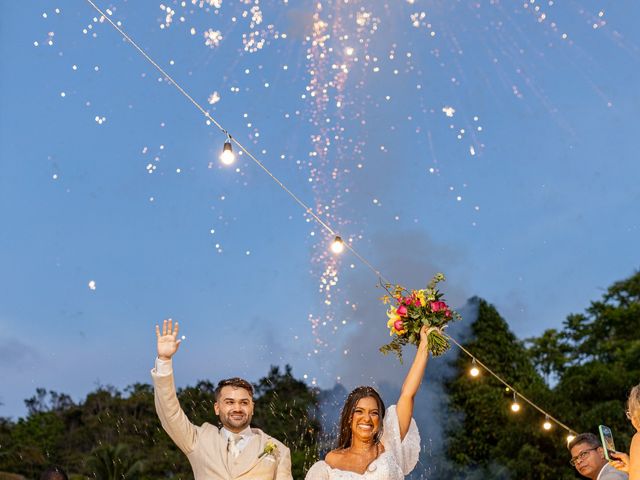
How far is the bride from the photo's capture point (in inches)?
214

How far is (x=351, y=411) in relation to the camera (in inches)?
219

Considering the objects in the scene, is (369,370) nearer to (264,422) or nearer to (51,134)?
(264,422)

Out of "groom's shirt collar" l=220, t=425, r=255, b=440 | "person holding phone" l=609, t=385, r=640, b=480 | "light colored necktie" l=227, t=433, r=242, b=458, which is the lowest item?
"person holding phone" l=609, t=385, r=640, b=480

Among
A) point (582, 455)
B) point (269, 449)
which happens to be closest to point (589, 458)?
point (582, 455)

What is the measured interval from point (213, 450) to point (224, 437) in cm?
11

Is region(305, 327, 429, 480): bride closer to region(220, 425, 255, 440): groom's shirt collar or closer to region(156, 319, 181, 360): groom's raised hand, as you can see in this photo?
region(220, 425, 255, 440): groom's shirt collar

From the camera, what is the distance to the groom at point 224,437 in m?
5.70

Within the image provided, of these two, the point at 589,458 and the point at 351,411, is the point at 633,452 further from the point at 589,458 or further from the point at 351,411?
the point at 589,458

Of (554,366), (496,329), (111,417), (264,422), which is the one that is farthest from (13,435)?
(554,366)

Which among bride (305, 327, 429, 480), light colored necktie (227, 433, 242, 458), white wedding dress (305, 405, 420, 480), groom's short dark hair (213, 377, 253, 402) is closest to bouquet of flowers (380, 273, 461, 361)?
bride (305, 327, 429, 480)

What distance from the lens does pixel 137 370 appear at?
90.7 ft

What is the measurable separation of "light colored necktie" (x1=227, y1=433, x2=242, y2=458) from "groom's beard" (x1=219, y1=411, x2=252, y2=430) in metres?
0.05

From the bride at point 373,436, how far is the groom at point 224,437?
1.28 ft

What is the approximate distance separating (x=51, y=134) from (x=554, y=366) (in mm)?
22667
